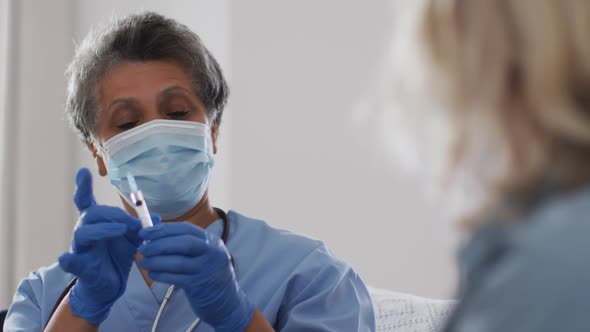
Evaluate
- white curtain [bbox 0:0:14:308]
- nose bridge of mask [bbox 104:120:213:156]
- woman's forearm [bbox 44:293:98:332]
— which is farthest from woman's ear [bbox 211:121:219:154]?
white curtain [bbox 0:0:14:308]

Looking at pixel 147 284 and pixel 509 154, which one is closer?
pixel 509 154

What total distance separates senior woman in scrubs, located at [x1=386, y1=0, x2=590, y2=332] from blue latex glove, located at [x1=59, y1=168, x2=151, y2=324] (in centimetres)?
77

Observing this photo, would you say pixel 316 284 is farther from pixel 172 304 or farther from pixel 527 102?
pixel 527 102

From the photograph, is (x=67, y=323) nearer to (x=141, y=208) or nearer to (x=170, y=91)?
(x=141, y=208)

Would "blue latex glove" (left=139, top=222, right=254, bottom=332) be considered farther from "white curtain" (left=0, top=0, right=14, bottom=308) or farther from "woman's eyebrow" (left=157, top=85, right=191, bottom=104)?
"white curtain" (left=0, top=0, right=14, bottom=308)

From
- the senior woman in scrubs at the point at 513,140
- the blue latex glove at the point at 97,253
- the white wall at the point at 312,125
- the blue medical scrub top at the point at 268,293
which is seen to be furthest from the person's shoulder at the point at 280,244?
the white wall at the point at 312,125

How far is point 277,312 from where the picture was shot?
A: 1.47 metres

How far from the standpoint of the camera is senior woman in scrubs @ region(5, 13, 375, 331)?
1279 millimetres

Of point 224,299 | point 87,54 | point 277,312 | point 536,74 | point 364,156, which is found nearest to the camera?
point 536,74

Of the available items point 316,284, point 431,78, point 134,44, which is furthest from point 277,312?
point 431,78

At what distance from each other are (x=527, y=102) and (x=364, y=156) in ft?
6.81

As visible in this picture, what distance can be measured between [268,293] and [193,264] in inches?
11.4

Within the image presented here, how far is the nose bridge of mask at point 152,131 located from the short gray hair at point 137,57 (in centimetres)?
10

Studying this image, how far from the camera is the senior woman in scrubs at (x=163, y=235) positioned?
4.20 feet
